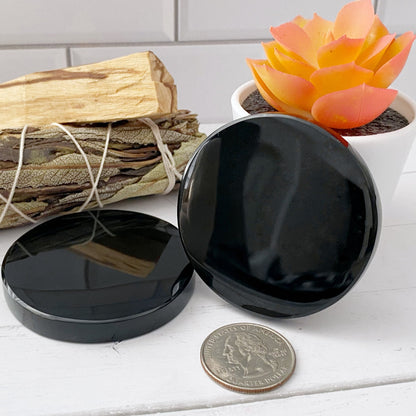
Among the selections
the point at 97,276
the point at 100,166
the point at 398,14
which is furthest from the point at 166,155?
the point at 398,14

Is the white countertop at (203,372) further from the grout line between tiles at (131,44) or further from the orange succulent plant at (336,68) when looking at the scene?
the grout line between tiles at (131,44)

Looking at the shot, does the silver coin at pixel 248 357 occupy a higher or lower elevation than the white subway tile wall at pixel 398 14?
lower

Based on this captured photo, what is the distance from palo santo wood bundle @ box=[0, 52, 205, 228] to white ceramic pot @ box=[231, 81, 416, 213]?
0.09 m

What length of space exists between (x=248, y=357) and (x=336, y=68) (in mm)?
212

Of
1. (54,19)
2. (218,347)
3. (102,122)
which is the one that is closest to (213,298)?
(218,347)

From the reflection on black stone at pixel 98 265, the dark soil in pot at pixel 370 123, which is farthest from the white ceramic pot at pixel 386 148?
the reflection on black stone at pixel 98 265

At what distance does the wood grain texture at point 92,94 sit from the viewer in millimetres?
575

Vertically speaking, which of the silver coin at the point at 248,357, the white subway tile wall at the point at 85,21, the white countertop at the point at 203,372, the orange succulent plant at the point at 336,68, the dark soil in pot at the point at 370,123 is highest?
the orange succulent plant at the point at 336,68

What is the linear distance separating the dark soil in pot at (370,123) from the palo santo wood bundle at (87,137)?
0.09 meters

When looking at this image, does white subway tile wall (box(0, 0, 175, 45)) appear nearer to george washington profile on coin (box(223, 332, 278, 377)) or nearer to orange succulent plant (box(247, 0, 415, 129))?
orange succulent plant (box(247, 0, 415, 129))

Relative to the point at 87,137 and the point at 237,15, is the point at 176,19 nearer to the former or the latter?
the point at 237,15

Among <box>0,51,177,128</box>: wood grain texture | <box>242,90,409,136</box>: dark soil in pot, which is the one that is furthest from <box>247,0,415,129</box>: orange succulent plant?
<box>0,51,177,128</box>: wood grain texture

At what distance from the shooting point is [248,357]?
1.39 ft

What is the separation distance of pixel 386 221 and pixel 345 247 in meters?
0.18
